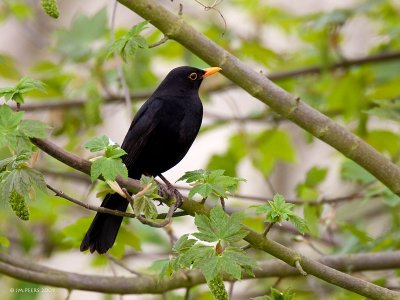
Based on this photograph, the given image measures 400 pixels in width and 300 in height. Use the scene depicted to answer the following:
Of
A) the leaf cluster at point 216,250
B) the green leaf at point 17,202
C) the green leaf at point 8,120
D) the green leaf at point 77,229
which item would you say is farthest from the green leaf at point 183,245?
the green leaf at point 77,229

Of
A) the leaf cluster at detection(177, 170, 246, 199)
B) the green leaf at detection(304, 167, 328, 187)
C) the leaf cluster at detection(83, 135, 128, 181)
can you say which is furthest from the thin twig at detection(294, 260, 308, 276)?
the green leaf at detection(304, 167, 328, 187)

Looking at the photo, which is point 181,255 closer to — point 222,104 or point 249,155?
point 249,155

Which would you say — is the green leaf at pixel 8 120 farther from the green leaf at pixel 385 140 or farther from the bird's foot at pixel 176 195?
the green leaf at pixel 385 140

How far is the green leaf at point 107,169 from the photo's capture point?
2.48 metres

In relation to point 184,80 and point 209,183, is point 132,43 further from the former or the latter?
point 184,80

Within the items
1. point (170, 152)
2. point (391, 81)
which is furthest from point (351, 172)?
point (391, 81)

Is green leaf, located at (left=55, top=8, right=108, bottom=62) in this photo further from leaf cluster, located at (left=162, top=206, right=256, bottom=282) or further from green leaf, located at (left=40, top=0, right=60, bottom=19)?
leaf cluster, located at (left=162, top=206, right=256, bottom=282)

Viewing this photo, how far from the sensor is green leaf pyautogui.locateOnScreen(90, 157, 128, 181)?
2.48 meters

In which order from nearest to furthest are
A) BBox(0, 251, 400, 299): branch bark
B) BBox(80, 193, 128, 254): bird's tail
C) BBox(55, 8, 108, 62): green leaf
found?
BBox(80, 193, 128, 254): bird's tail → BBox(0, 251, 400, 299): branch bark → BBox(55, 8, 108, 62): green leaf

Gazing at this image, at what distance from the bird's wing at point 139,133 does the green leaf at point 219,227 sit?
1.12 meters

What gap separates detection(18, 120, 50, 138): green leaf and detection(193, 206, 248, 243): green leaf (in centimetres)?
55

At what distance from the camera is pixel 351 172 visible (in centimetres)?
411

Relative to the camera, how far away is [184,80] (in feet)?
13.2

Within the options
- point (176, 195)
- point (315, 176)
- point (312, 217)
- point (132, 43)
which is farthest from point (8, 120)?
point (315, 176)
